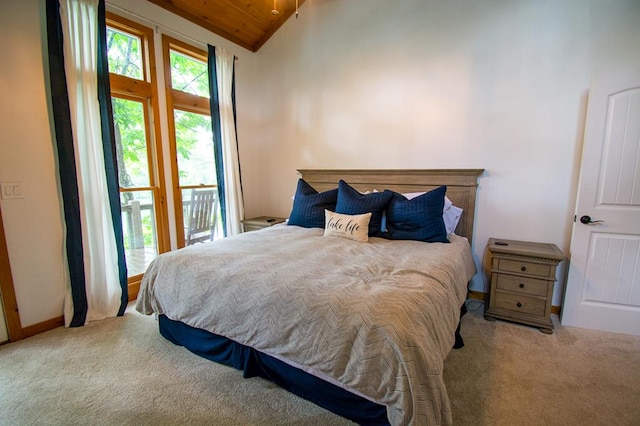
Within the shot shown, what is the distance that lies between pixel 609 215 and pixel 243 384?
2942 mm

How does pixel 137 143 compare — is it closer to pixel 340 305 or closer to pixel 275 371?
pixel 275 371

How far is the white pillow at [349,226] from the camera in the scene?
254 centimetres

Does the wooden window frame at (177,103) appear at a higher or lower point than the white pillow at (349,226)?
higher

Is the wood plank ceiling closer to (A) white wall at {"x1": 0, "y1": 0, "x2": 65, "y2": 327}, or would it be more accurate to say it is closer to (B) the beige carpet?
(A) white wall at {"x1": 0, "y1": 0, "x2": 65, "y2": 327}

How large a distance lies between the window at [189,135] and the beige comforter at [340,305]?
4.38ft

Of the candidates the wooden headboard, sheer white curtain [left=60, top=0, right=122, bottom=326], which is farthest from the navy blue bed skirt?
the wooden headboard

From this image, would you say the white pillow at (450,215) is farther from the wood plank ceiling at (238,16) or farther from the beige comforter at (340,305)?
the wood plank ceiling at (238,16)

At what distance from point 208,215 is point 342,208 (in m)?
1.84

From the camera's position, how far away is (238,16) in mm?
3432

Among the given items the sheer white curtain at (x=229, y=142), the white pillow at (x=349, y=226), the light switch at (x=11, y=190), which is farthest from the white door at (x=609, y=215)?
the light switch at (x=11, y=190)

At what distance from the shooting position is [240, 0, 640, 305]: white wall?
2414 mm

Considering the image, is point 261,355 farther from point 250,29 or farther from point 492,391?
point 250,29

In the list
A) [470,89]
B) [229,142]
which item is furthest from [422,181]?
[229,142]

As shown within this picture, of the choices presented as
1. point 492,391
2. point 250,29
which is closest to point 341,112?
point 250,29
